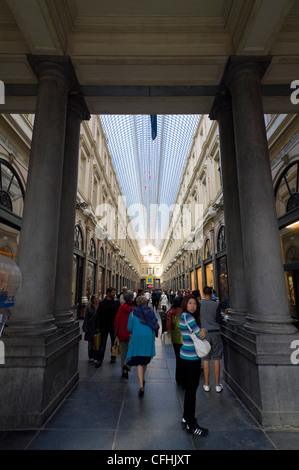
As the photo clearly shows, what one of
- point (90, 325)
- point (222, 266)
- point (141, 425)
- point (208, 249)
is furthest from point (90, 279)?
point (141, 425)

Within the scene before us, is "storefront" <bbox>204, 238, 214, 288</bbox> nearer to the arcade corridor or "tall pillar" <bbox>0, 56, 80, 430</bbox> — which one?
the arcade corridor

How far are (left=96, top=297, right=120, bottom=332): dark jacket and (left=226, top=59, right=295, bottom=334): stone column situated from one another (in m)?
3.25

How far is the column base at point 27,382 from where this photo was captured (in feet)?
10.1

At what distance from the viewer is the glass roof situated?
63.5 ft

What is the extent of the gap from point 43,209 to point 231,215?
368 centimetres

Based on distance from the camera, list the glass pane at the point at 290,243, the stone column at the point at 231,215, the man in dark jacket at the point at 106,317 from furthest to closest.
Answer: the glass pane at the point at 290,243, the man in dark jacket at the point at 106,317, the stone column at the point at 231,215

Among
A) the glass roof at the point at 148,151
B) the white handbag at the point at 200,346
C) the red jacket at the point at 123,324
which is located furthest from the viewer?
the glass roof at the point at 148,151

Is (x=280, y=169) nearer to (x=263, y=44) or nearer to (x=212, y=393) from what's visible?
(x=263, y=44)

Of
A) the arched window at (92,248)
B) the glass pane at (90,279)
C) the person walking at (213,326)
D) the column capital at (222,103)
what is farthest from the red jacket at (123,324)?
the arched window at (92,248)

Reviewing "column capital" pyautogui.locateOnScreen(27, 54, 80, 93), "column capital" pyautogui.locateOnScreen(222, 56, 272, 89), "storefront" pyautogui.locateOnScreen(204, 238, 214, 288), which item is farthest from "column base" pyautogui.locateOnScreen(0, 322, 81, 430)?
"storefront" pyautogui.locateOnScreen(204, 238, 214, 288)

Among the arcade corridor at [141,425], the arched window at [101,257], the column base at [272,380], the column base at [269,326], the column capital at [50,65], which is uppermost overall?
the column capital at [50,65]

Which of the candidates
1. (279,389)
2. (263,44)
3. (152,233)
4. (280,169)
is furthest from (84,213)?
(152,233)

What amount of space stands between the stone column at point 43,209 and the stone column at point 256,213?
3.10 m

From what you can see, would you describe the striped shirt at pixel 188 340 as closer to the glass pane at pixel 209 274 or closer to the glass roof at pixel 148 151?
the glass pane at pixel 209 274
